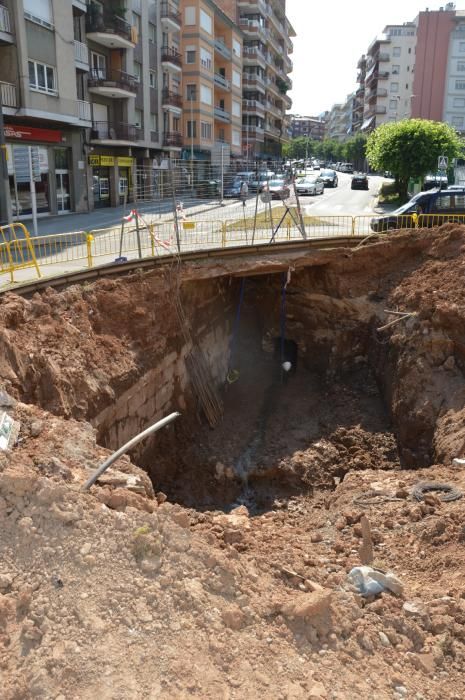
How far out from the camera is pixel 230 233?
1878 cm

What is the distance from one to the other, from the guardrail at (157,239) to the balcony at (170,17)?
24104 mm

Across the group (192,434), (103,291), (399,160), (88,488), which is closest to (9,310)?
(103,291)

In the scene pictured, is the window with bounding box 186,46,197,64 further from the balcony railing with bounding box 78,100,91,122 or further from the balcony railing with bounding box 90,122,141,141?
the balcony railing with bounding box 78,100,91,122

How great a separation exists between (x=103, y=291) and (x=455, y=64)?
78.6 meters

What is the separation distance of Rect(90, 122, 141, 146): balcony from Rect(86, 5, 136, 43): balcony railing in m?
4.45

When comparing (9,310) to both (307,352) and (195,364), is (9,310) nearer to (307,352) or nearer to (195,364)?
(195,364)

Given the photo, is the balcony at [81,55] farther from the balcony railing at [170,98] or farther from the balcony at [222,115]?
the balcony at [222,115]

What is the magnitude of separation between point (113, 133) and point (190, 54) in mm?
18216

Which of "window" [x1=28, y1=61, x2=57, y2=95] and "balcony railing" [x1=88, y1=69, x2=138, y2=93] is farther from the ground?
"balcony railing" [x1=88, y1=69, x2=138, y2=93]

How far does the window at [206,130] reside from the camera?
48.1m

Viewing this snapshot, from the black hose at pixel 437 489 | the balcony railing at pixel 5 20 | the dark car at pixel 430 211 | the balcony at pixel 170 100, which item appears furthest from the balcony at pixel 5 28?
the black hose at pixel 437 489

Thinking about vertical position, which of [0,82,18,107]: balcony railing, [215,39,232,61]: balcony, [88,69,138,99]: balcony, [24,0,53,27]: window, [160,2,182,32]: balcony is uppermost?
[215,39,232,61]: balcony

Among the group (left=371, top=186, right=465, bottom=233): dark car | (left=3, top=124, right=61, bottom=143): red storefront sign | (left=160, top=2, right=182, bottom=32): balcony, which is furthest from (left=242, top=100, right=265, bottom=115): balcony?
(left=371, top=186, right=465, bottom=233): dark car

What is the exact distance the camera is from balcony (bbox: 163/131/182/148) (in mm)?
40094
